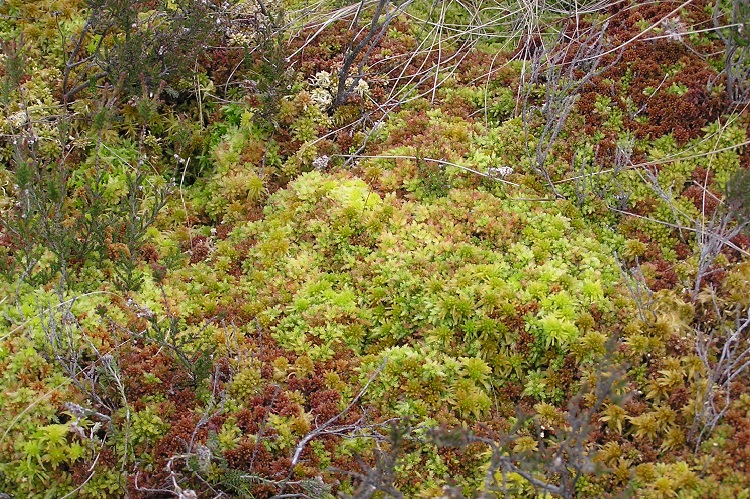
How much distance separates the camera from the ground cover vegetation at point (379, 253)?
3293 mm

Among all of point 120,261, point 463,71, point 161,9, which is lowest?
point 120,261

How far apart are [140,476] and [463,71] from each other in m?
4.07

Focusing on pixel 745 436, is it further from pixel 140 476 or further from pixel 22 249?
pixel 22 249

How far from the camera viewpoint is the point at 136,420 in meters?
3.40

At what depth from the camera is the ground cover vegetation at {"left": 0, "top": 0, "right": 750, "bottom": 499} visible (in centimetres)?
329

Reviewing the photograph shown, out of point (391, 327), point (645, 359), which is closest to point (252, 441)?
point (391, 327)

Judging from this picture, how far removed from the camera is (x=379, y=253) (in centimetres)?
422

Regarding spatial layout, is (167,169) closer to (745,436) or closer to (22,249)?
(22,249)

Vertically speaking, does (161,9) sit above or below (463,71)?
above

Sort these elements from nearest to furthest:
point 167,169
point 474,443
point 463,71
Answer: point 474,443 → point 167,169 → point 463,71

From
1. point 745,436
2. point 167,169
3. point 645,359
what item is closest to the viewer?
point 745,436

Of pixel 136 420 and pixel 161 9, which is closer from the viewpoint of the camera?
pixel 136 420

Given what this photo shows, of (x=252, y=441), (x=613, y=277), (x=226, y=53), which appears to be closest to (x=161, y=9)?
(x=226, y=53)

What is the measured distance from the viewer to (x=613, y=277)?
3977 millimetres
